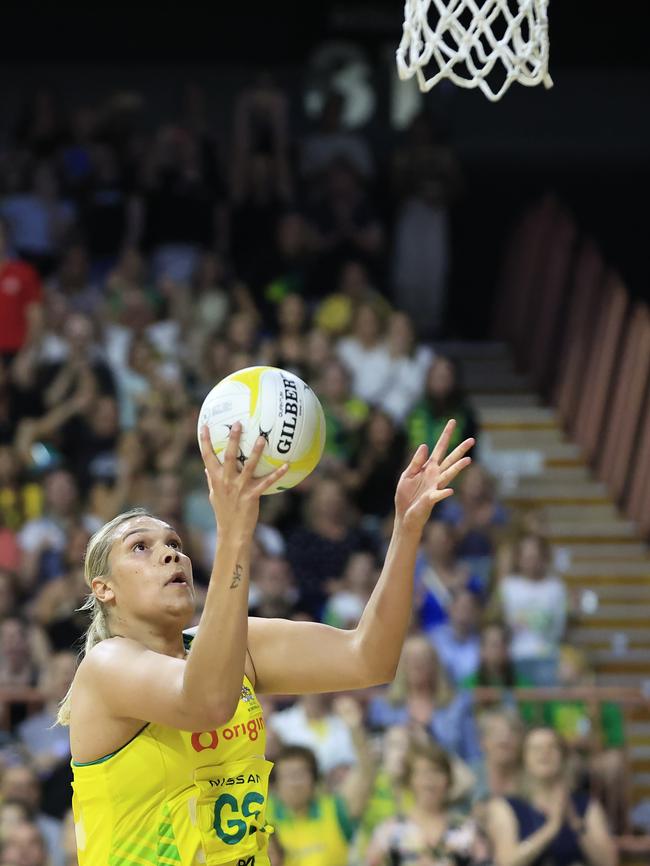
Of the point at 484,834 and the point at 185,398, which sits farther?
the point at 185,398

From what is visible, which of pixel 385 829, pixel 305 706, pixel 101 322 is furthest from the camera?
pixel 101 322

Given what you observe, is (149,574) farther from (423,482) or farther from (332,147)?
(332,147)

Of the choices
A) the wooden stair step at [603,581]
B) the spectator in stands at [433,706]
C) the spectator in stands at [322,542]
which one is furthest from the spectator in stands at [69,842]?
the wooden stair step at [603,581]

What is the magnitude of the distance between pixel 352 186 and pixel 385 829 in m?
6.49

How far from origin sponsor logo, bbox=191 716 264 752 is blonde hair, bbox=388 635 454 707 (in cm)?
410

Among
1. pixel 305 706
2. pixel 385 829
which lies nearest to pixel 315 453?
pixel 385 829

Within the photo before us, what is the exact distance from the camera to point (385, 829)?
737cm

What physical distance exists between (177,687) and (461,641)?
555 centimetres

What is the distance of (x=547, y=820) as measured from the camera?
7641mm

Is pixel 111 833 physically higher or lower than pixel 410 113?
higher

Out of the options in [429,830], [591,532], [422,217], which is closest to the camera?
[429,830]

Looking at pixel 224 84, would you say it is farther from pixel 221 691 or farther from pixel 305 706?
pixel 221 691

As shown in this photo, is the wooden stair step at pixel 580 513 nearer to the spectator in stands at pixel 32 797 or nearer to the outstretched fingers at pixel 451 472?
the spectator in stands at pixel 32 797

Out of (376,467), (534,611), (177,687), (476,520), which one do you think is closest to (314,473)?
(376,467)
